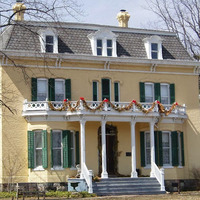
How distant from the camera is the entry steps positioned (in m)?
29.1

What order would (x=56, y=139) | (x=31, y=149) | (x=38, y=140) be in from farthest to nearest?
1. (x=56, y=139)
2. (x=38, y=140)
3. (x=31, y=149)

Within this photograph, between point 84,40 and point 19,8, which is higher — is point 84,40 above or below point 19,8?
below

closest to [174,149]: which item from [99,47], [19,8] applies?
[99,47]

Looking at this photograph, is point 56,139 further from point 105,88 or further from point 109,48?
point 109,48

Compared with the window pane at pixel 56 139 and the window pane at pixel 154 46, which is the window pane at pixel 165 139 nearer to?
the window pane at pixel 154 46

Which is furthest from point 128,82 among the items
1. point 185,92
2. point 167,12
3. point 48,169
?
point 167,12

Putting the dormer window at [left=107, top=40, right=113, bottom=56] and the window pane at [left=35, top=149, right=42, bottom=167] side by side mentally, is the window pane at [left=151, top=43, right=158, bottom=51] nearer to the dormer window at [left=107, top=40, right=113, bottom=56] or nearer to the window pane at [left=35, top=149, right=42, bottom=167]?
the dormer window at [left=107, top=40, right=113, bottom=56]

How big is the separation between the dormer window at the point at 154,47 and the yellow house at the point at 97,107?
0.07 meters

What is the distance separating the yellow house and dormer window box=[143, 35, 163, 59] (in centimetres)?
7

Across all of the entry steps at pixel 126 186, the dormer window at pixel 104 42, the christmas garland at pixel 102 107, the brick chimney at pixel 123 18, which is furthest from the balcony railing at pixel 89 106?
the brick chimney at pixel 123 18

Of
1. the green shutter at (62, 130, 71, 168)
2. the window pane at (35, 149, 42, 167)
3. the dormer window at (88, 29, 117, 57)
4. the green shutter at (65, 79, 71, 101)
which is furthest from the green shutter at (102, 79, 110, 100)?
the window pane at (35, 149, 42, 167)

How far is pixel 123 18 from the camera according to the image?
37.5m

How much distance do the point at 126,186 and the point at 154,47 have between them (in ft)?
33.1

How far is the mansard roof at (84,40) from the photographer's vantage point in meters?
31.4
